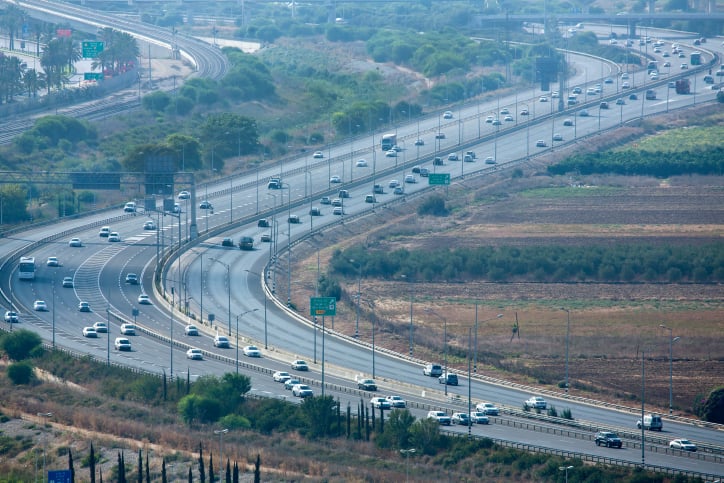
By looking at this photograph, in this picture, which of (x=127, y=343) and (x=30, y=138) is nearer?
(x=127, y=343)

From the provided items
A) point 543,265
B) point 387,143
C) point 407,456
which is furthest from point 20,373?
point 387,143

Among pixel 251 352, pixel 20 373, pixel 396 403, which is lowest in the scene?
pixel 251 352

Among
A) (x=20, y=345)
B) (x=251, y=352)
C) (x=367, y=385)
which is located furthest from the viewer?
(x=251, y=352)

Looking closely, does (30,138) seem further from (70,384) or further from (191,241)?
(70,384)

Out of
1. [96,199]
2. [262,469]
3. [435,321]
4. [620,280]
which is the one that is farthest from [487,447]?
[96,199]

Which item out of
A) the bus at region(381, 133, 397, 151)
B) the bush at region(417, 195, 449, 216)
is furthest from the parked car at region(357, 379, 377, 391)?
the bus at region(381, 133, 397, 151)

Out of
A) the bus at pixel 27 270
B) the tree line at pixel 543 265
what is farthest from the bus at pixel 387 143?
the bus at pixel 27 270

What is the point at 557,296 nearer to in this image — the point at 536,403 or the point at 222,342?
the point at 222,342

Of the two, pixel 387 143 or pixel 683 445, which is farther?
pixel 387 143
